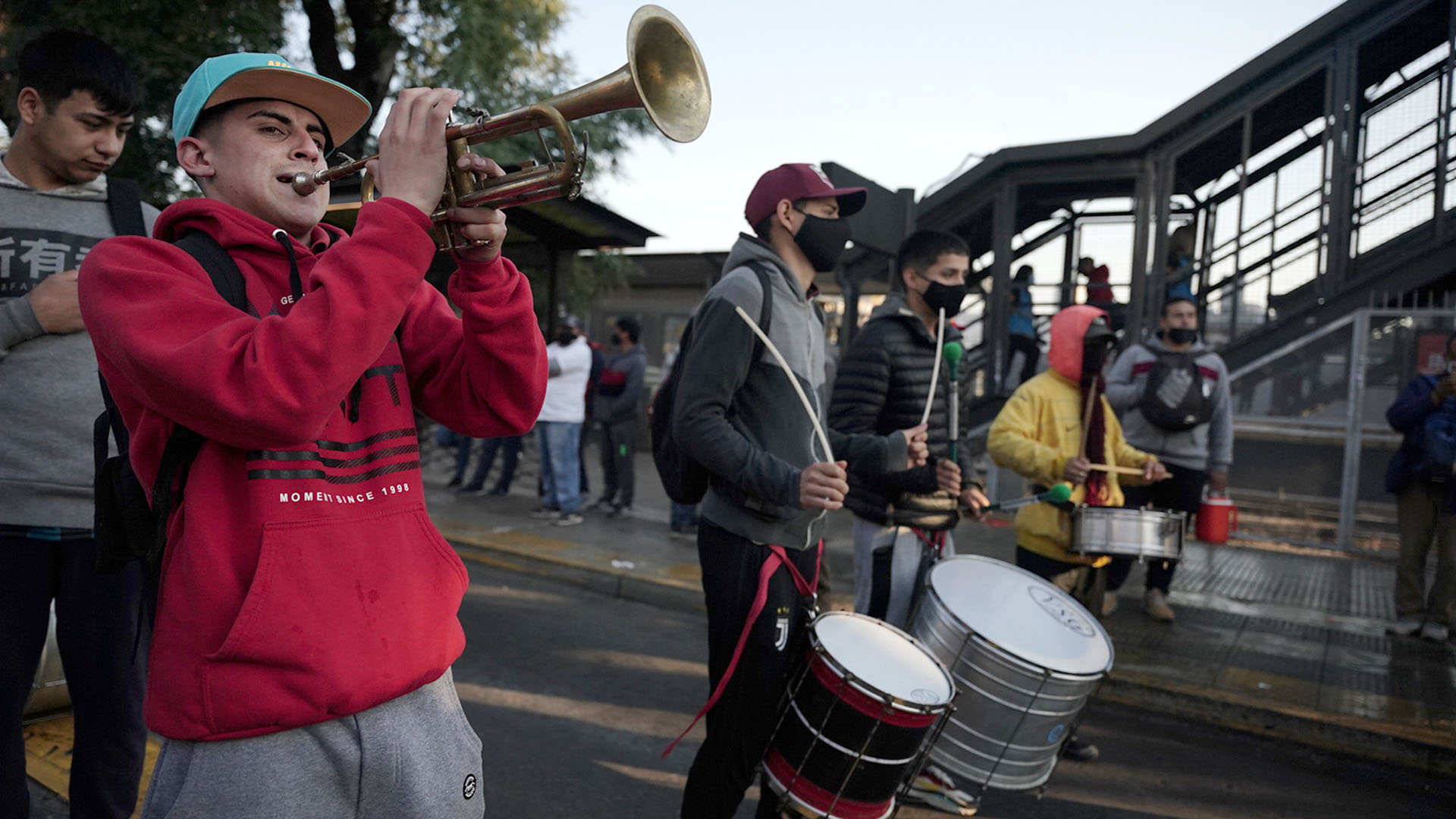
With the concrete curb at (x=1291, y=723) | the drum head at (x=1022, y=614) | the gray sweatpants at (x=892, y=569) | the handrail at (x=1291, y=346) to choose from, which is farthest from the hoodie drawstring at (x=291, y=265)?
the handrail at (x=1291, y=346)

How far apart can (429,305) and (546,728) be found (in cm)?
292

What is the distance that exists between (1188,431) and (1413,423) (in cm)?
132

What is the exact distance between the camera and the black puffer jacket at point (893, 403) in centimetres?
330

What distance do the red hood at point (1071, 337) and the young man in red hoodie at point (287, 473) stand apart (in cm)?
328

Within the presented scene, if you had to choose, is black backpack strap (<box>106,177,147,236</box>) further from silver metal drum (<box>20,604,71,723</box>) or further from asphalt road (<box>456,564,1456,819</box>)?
asphalt road (<box>456,564,1456,819</box>)

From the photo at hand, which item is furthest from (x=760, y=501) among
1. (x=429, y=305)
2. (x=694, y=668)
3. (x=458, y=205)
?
(x=694, y=668)

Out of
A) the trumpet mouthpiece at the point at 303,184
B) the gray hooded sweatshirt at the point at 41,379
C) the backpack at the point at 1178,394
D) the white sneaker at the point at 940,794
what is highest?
the trumpet mouthpiece at the point at 303,184

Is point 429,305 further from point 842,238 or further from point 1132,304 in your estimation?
point 1132,304

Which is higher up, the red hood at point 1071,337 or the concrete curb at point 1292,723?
the red hood at point 1071,337

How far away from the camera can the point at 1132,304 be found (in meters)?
10.3

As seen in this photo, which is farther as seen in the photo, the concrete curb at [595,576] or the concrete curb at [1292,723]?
the concrete curb at [595,576]

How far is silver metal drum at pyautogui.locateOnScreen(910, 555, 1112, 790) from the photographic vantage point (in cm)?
293

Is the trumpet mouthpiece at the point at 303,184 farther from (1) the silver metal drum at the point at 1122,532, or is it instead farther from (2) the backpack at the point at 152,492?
(1) the silver metal drum at the point at 1122,532

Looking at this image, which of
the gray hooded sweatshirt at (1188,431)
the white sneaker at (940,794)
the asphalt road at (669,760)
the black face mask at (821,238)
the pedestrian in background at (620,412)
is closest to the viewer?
the black face mask at (821,238)
